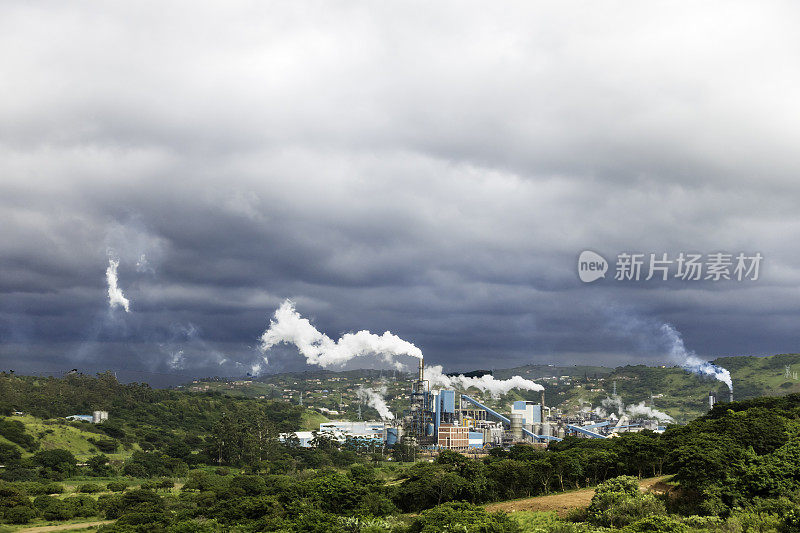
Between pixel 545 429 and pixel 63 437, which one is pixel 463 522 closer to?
pixel 63 437

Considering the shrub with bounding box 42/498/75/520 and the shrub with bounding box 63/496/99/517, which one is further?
the shrub with bounding box 63/496/99/517

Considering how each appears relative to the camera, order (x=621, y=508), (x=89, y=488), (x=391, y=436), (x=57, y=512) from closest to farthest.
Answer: (x=621, y=508) < (x=57, y=512) < (x=89, y=488) < (x=391, y=436)

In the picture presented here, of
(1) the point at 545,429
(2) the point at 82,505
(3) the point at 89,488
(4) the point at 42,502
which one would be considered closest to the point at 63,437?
(3) the point at 89,488

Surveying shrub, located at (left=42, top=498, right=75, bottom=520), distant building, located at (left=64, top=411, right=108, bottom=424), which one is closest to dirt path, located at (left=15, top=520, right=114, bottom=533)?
shrub, located at (left=42, top=498, right=75, bottom=520)

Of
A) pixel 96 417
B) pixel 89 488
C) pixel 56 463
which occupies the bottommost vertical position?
pixel 89 488

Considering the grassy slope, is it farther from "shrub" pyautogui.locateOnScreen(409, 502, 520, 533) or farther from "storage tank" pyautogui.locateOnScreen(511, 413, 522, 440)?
"shrub" pyautogui.locateOnScreen(409, 502, 520, 533)

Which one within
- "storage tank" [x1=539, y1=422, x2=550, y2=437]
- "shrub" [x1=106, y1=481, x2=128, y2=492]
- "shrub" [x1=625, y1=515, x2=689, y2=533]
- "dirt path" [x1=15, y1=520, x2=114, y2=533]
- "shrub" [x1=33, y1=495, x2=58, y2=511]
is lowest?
"dirt path" [x1=15, y1=520, x2=114, y2=533]

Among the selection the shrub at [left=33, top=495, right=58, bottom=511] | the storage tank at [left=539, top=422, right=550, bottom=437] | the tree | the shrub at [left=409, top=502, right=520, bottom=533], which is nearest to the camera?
the shrub at [left=409, top=502, right=520, bottom=533]

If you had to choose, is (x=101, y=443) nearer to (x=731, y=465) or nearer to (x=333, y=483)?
(x=333, y=483)

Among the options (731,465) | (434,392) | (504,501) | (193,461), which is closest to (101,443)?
(193,461)
